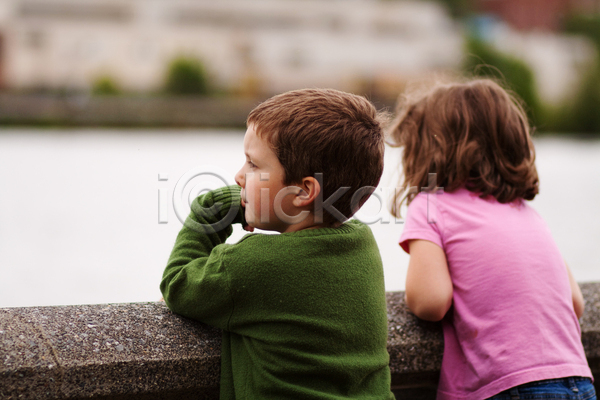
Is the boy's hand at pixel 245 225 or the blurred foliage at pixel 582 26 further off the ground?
the boy's hand at pixel 245 225

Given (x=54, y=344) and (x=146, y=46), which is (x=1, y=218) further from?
(x=146, y=46)

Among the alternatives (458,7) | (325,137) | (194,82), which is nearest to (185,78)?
(194,82)

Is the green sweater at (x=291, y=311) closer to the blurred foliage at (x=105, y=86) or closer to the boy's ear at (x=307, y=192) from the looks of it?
the boy's ear at (x=307, y=192)

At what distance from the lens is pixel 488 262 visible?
157 cm

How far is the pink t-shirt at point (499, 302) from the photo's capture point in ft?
4.90

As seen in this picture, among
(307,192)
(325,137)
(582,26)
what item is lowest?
(582,26)

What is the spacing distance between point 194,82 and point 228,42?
461 centimetres

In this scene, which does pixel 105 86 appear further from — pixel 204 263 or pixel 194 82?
pixel 204 263

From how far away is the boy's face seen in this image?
1.34 metres

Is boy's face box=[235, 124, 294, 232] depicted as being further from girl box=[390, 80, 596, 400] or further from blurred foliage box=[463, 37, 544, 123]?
blurred foliage box=[463, 37, 544, 123]

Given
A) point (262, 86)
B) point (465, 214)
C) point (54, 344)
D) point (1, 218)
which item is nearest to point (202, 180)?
point (54, 344)

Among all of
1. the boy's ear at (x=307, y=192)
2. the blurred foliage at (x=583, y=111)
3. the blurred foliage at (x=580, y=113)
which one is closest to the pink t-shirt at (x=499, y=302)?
the boy's ear at (x=307, y=192)

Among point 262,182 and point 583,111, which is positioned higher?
point 262,182

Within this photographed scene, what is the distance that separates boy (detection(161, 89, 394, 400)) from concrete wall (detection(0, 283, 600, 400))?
2.4 inches
